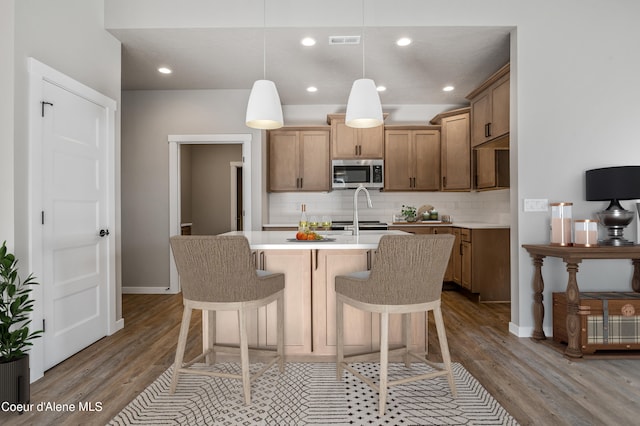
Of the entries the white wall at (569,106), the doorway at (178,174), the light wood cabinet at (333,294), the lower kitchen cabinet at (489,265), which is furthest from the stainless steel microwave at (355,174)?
the light wood cabinet at (333,294)

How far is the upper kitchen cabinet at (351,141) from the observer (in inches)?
217

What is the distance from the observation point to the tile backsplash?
5.86 metres

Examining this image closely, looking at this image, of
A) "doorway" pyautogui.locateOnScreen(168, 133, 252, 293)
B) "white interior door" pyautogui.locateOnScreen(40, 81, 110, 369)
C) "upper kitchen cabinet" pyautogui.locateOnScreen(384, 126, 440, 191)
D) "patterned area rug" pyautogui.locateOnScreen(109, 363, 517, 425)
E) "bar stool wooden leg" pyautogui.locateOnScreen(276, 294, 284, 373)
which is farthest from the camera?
"upper kitchen cabinet" pyautogui.locateOnScreen(384, 126, 440, 191)

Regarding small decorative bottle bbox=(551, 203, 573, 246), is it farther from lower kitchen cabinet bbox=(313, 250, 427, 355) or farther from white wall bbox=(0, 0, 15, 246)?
white wall bbox=(0, 0, 15, 246)

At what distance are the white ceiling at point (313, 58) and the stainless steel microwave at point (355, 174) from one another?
977 mm

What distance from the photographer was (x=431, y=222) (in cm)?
544

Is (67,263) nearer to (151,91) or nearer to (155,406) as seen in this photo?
(155,406)

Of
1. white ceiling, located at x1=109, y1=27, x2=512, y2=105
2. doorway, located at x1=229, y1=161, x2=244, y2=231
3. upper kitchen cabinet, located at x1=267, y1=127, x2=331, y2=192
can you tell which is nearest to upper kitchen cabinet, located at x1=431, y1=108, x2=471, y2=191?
white ceiling, located at x1=109, y1=27, x2=512, y2=105

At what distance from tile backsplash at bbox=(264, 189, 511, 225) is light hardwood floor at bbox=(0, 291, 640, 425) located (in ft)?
8.32

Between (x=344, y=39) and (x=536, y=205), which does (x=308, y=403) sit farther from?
(x=344, y=39)

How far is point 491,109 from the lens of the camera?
411cm

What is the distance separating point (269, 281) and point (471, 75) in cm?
374

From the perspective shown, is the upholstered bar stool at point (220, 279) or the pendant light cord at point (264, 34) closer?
the upholstered bar stool at point (220, 279)

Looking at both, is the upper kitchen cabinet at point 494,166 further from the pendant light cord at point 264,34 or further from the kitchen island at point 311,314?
the kitchen island at point 311,314
